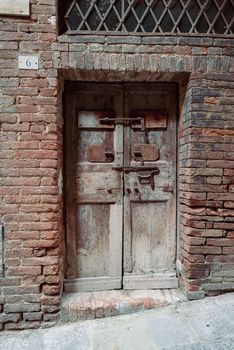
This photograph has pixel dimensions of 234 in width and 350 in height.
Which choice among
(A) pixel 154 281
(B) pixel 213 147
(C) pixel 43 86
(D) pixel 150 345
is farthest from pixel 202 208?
(C) pixel 43 86

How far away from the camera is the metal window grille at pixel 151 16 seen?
2.45m

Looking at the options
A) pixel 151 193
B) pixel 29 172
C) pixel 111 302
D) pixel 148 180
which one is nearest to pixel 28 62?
pixel 29 172

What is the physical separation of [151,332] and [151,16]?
2.65 metres

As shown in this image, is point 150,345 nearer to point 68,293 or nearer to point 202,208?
point 68,293

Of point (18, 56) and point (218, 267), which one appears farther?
point (218, 267)

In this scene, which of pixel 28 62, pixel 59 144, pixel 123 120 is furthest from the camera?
Result: pixel 123 120

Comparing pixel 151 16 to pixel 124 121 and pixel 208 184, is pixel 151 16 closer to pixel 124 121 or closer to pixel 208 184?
pixel 124 121

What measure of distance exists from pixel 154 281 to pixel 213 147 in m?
1.40

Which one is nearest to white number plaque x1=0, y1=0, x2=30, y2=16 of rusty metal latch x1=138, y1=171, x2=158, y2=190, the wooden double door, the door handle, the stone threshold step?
the wooden double door

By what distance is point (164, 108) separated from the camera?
9.00ft

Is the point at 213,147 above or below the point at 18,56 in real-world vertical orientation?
below

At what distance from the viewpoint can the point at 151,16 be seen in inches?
98.0

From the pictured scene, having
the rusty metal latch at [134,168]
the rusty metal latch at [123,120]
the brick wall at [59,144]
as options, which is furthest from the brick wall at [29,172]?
the rusty metal latch at [134,168]

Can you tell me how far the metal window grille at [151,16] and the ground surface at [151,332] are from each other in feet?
7.94
